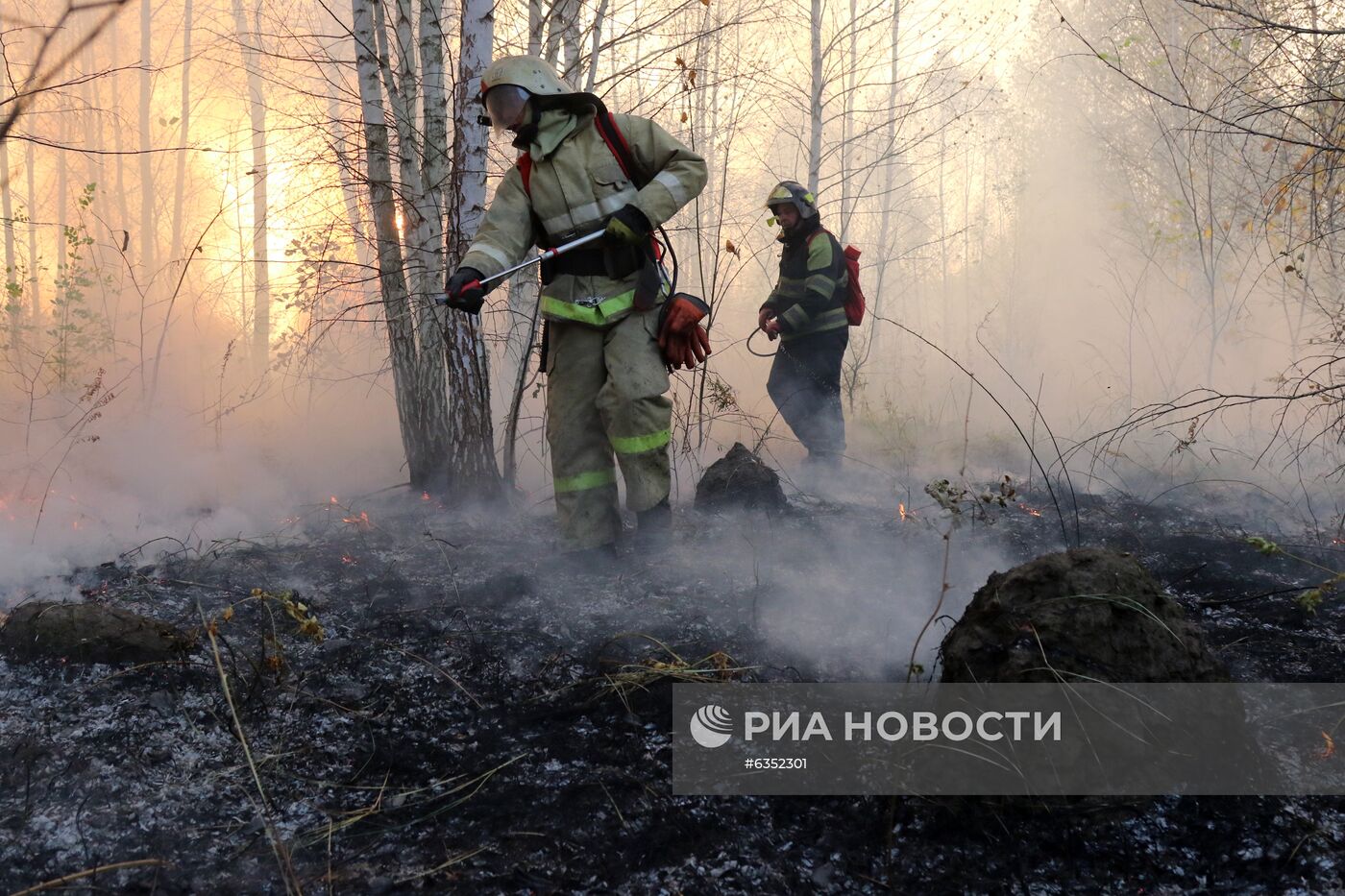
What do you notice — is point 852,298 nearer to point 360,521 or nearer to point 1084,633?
point 360,521

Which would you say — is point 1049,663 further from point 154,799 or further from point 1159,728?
point 154,799

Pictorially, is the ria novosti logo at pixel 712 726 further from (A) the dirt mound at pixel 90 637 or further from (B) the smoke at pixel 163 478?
(B) the smoke at pixel 163 478

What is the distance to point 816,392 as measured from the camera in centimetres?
620

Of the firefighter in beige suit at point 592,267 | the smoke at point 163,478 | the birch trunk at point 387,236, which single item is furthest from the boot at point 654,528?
the smoke at point 163,478

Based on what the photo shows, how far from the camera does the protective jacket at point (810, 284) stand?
5805mm

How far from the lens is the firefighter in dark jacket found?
580 centimetres

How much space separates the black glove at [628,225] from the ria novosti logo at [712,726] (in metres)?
1.95

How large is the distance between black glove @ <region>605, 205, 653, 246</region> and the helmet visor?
562 mm

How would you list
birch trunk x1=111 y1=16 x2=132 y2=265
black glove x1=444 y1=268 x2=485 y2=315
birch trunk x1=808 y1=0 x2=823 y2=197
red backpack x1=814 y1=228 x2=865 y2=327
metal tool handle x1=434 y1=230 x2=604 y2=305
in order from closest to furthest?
black glove x1=444 y1=268 x2=485 y2=315
metal tool handle x1=434 y1=230 x2=604 y2=305
red backpack x1=814 y1=228 x2=865 y2=327
birch trunk x1=808 y1=0 x2=823 y2=197
birch trunk x1=111 y1=16 x2=132 y2=265

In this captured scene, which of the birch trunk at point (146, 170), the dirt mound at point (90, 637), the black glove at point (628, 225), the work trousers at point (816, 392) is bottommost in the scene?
the dirt mound at point (90, 637)

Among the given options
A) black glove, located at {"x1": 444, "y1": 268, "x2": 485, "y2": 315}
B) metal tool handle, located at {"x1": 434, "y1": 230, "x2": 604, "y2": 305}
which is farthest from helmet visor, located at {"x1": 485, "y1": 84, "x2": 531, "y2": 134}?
black glove, located at {"x1": 444, "y1": 268, "x2": 485, "y2": 315}

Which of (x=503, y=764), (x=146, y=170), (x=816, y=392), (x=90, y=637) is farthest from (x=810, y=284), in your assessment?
(x=146, y=170)

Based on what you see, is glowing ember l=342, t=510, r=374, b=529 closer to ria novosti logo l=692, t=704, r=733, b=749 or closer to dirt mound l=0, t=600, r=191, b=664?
dirt mound l=0, t=600, r=191, b=664

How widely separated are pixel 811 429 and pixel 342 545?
3334mm
